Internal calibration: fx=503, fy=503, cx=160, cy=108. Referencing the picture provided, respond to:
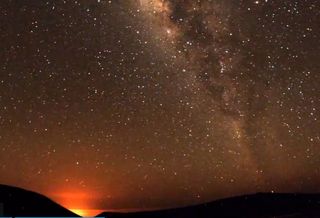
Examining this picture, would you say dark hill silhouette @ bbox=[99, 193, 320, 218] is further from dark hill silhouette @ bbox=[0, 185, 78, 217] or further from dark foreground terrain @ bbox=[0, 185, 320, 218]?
dark hill silhouette @ bbox=[0, 185, 78, 217]

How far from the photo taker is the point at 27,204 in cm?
2911

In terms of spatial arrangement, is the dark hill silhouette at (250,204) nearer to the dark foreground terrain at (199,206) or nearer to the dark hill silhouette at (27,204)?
the dark foreground terrain at (199,206)

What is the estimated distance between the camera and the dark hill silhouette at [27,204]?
27.0 meters

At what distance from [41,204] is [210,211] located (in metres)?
27.9

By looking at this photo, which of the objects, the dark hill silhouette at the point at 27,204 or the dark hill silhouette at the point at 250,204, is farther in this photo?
the dark hill silhouette at the point at 250,204

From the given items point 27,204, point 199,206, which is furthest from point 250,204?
point 27,204

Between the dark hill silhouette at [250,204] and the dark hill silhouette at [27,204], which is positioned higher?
the dark hill silhouette at [250,204]

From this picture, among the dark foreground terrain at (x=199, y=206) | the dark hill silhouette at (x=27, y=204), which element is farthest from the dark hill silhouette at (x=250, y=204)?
the dark hill silhouette at (x=27, y=204)

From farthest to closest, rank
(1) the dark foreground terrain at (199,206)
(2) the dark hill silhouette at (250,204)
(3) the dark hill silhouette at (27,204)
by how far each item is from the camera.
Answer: (2) the dark hill silhouette at (250,204) → (3) the dark hill silhouette at (27,204) → (1) the dark foreground terrain at (199,206)

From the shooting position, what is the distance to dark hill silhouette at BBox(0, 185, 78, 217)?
88.6ft

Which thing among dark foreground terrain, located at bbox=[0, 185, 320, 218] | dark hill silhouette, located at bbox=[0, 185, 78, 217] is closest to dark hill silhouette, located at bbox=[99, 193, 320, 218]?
dark foreground terrain, located at bbox=[0, 185, 320, 218]

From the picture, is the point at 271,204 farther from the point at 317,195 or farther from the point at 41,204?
the point at 41,204

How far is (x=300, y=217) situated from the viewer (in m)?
20.3

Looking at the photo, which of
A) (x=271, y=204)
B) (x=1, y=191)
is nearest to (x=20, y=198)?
(x=1, y=191)
